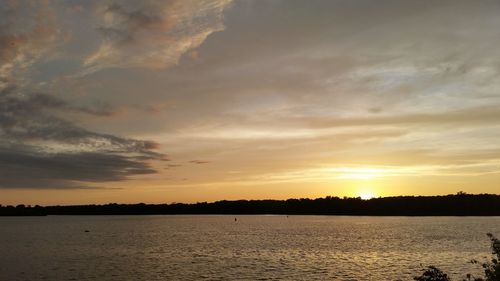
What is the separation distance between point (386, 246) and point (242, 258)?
44.9 meters

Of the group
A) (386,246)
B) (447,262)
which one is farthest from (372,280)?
(386,246)

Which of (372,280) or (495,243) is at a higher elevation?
(495,243)

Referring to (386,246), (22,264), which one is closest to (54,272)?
(22,264)

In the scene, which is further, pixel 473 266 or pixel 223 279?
pixel 473 266

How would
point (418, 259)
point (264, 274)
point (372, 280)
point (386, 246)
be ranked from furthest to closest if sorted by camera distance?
point (386, 246)
point (418, 259)
point (264, 274)
point (372, 280)

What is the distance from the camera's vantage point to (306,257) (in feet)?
313

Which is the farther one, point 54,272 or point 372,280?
point 54,272

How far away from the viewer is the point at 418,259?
295ft

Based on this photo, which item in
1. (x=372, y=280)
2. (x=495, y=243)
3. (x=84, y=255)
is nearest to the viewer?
(x=495, y=243)

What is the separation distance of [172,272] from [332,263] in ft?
95.5

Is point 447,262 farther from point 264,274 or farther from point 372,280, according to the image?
point 264,274

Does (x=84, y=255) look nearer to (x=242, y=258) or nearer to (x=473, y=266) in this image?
(x=242, y=258)

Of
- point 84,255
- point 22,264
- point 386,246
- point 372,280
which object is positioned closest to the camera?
point 372,280

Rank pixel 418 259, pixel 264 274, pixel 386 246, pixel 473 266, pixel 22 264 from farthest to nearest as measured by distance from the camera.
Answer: pixel 386 246
pixel 418 259
pixel 22 264
pixel 473 266
pixel 264 274
